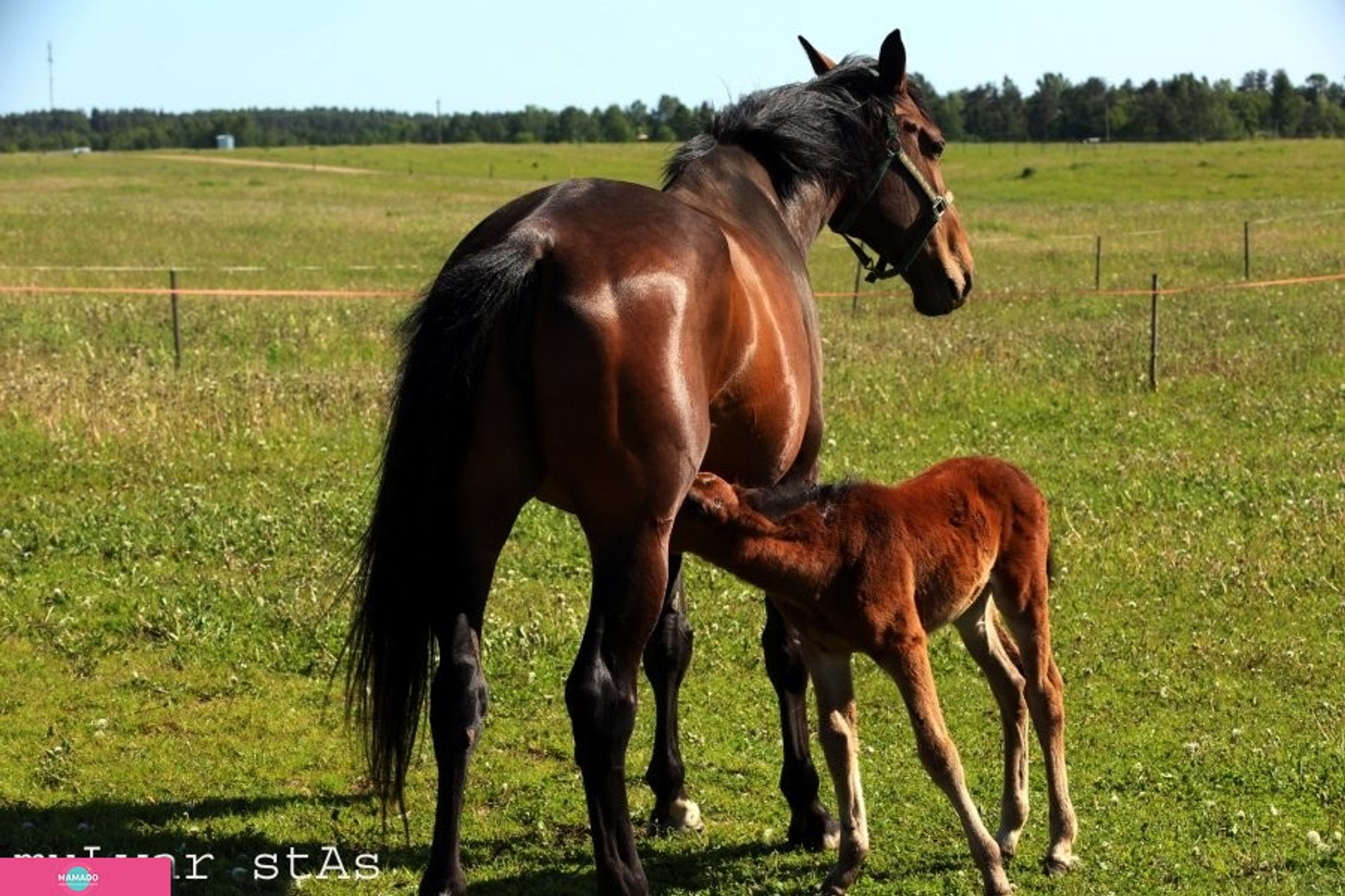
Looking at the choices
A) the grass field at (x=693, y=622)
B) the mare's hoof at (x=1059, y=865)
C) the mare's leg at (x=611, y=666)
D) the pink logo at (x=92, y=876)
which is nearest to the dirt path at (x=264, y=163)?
the grass field at (x=693, y=622)

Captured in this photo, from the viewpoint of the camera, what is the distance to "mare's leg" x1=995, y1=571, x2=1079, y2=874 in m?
5.20

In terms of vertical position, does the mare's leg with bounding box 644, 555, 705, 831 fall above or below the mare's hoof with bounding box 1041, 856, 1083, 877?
above

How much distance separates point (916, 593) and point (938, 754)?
0.52 metres

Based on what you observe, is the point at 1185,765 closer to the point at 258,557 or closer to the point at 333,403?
the point at 258,557

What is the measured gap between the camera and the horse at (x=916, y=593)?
15.5ft

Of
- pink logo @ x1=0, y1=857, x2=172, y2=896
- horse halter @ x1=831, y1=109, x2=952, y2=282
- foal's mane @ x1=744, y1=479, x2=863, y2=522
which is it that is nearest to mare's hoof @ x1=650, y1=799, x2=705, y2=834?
foal's mane @ x1=744, y1=479, x2=863, y2=522

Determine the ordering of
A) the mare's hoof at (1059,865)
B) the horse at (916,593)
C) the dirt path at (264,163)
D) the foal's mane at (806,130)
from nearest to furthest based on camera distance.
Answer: the horse at (916,593) → the mare's hoof at (1059,865) → the foal's mane at (806,130) → the dirt path at (264,163)

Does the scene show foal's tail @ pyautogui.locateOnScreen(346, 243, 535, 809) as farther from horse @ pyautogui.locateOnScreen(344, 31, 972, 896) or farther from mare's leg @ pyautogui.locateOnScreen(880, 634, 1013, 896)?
mare's leg @ pyautogui.locateOnScreen(880, 634, 1013, 896)

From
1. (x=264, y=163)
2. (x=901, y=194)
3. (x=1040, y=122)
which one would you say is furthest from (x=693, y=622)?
(x=1040, y=122)

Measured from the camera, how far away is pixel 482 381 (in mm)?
4531

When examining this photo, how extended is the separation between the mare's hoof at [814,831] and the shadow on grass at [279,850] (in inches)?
3.3

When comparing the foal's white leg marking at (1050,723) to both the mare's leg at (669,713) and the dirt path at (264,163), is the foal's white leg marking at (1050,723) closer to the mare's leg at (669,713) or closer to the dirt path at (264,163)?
the mare's leg at (669,713)

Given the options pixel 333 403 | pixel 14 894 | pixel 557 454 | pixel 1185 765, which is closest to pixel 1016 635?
pixel 1185 765

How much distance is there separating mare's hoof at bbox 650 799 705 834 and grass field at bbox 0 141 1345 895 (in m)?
0.09
